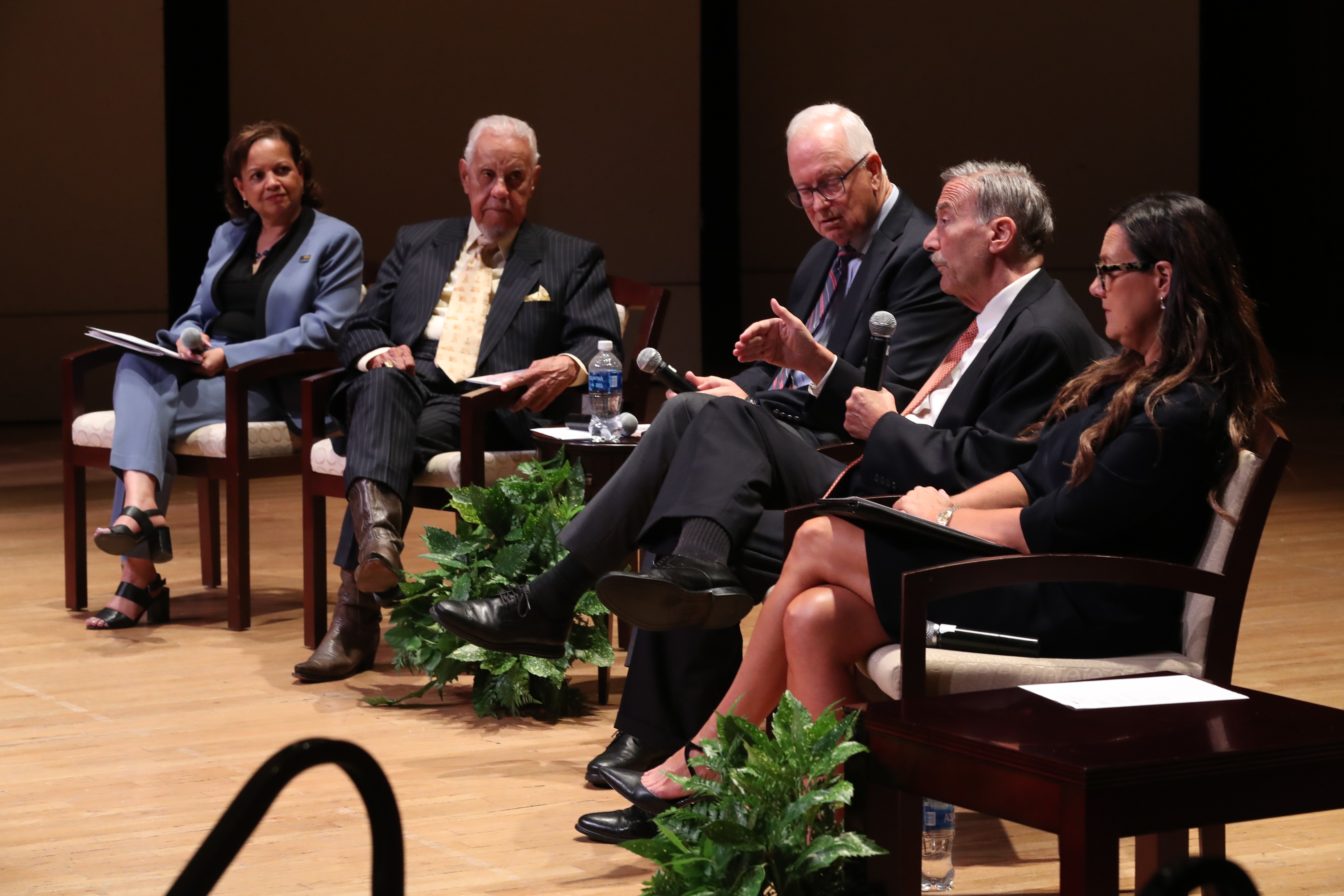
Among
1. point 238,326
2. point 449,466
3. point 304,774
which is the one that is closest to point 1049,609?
point 304,774

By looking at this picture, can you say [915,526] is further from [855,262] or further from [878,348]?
[855,262]

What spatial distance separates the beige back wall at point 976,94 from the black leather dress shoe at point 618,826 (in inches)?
337

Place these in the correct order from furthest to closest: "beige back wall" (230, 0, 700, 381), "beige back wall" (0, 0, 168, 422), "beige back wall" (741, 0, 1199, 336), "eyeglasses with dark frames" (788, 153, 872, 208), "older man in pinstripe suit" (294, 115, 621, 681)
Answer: "beige back wall" (741, 0, 1199, 336), "beige back wall" (230, 0, 700, 381), "beige back wall" (0, 0, 168, 422), "older man in pinstripe suit" (294, 115, 621, 681), "eyeglasses with dark frames" (788, 153, 872, 208)

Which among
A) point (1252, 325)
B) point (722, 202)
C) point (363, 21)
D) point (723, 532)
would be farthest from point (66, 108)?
A: point (1252, 325)

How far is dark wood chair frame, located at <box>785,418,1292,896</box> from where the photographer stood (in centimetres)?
229

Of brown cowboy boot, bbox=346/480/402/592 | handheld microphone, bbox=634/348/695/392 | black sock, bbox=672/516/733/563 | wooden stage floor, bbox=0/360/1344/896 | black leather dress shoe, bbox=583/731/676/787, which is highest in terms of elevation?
handheld microphone, bbox=634/348/695/392

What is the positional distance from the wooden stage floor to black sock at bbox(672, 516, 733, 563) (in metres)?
0.55

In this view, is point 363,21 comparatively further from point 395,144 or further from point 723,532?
point 723,532

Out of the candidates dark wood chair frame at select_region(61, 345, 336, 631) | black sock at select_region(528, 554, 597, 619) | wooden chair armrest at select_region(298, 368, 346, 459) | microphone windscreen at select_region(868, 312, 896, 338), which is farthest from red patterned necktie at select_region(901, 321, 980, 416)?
dark wood chair frame at select_region(61, 345, 336, 631)

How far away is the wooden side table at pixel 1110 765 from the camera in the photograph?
1.89 metres

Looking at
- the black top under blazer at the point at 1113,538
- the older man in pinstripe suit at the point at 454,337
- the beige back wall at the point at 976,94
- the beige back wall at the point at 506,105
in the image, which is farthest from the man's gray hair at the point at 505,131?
the beige back wall at the point at 976,94

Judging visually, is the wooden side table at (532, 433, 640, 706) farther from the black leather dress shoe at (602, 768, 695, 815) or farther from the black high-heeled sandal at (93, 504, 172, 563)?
the black high-heeled sandal at (93, 504, 172, 563)

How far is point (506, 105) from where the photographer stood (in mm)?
10344

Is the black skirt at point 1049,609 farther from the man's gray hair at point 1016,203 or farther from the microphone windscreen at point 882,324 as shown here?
the man's gray hair at point 1016,203
